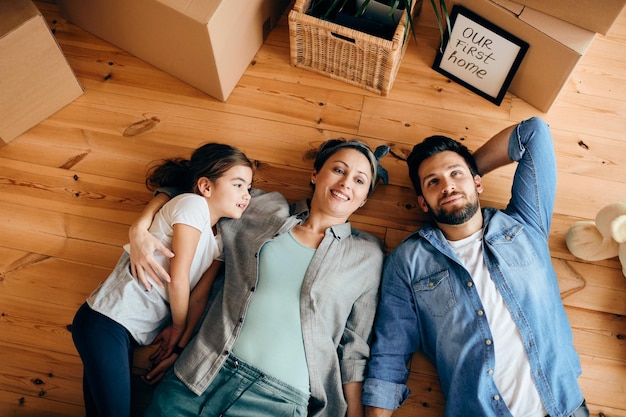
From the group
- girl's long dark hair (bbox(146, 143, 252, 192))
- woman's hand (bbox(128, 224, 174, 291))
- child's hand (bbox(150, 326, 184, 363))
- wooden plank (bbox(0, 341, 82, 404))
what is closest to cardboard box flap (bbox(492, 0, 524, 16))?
girl's long dark hair (bbox(146, 143, 252, 192))

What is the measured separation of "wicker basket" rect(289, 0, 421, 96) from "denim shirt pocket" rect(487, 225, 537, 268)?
28.5 inches

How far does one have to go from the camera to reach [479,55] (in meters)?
1.78

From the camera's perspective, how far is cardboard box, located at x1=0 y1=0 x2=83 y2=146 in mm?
1582

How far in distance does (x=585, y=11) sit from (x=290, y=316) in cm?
133

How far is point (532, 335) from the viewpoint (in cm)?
135

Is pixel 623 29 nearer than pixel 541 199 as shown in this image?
No

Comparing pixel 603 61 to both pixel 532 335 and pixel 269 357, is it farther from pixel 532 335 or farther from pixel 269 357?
pixel 269 357

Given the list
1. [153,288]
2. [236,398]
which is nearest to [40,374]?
[153,288]

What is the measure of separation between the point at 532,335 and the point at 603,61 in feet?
4.15

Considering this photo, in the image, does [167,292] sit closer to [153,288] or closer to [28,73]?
[153,288]

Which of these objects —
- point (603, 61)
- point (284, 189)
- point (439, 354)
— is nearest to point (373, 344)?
point (439, 354)

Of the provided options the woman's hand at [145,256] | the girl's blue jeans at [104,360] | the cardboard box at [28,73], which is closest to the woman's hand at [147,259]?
the woman's hand at [145,256]

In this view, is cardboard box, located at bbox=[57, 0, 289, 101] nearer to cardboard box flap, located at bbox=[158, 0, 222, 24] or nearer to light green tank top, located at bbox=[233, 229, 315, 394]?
cardboard box flap, located at bbox=[158, 0, 222, 24]

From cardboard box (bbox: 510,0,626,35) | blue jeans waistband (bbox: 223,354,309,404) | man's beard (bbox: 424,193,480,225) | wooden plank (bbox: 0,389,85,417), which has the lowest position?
wooden plank (bbox: 0,389,85,417)
